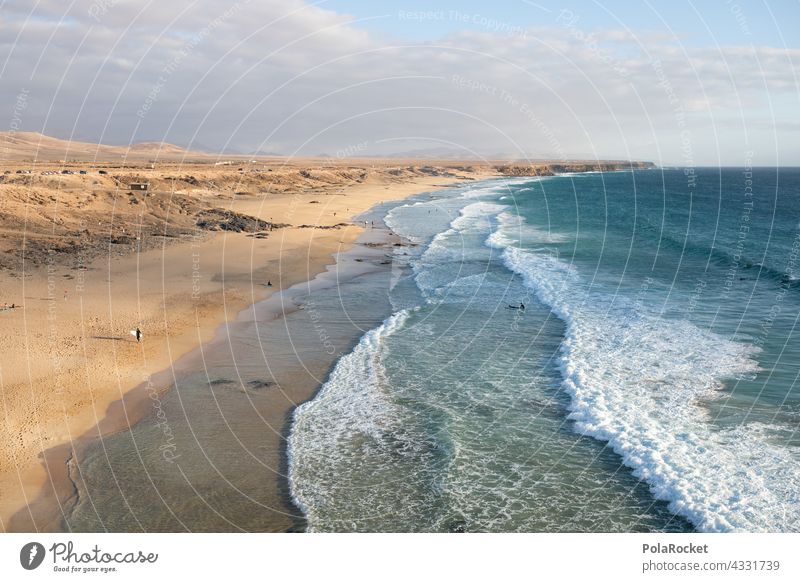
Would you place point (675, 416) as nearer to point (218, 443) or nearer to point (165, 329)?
point (218, 443)

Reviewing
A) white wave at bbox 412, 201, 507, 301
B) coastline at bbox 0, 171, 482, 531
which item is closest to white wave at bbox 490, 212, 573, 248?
white wave at bbox 412, 201, 507, 301

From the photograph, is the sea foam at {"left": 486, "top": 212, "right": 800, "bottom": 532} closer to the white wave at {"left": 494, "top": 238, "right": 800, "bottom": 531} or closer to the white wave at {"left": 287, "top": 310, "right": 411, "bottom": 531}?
the white wave at {"left": 494, "top": 238, "right": 800, "bottom": 531}

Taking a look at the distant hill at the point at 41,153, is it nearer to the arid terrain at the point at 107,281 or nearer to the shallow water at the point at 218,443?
the arid terrain at the point at 107,281

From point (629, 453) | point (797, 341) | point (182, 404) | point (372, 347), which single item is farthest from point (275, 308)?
point (797, 341)

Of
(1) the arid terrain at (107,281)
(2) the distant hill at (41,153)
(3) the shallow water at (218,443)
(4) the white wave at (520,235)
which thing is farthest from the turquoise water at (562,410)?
(2) the distant hill at (41,153)

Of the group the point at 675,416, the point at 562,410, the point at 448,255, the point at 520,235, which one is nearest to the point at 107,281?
the point at 562,410

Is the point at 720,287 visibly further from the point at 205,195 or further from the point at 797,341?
the point at 205,195
